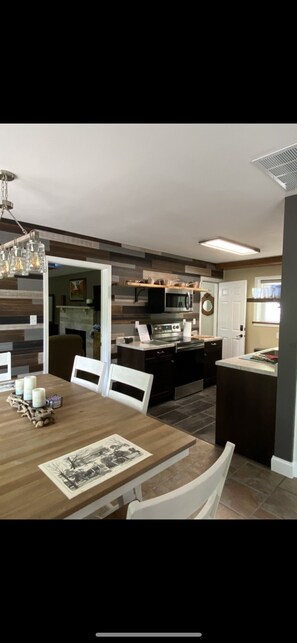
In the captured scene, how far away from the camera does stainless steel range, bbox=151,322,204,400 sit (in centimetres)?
408

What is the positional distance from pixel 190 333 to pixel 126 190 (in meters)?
3.32

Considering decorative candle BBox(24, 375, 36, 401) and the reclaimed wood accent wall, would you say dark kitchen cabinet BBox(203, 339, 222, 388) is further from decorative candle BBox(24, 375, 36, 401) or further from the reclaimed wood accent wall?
decorative candle BBox(24, 375, 36, 401)

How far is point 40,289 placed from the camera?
317 cm

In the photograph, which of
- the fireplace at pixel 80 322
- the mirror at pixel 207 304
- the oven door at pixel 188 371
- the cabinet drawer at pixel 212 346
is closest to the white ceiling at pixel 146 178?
the oven door at pixel 188 371

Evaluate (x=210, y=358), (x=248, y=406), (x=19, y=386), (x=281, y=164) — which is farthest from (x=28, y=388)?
(x=210, y=358)

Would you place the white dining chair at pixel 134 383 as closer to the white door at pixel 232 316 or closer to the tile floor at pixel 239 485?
the tile floor at pixel 239 485

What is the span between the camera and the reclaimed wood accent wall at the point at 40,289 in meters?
2.96

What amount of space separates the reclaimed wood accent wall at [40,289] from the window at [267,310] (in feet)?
5.42

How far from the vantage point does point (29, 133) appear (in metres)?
1.31
